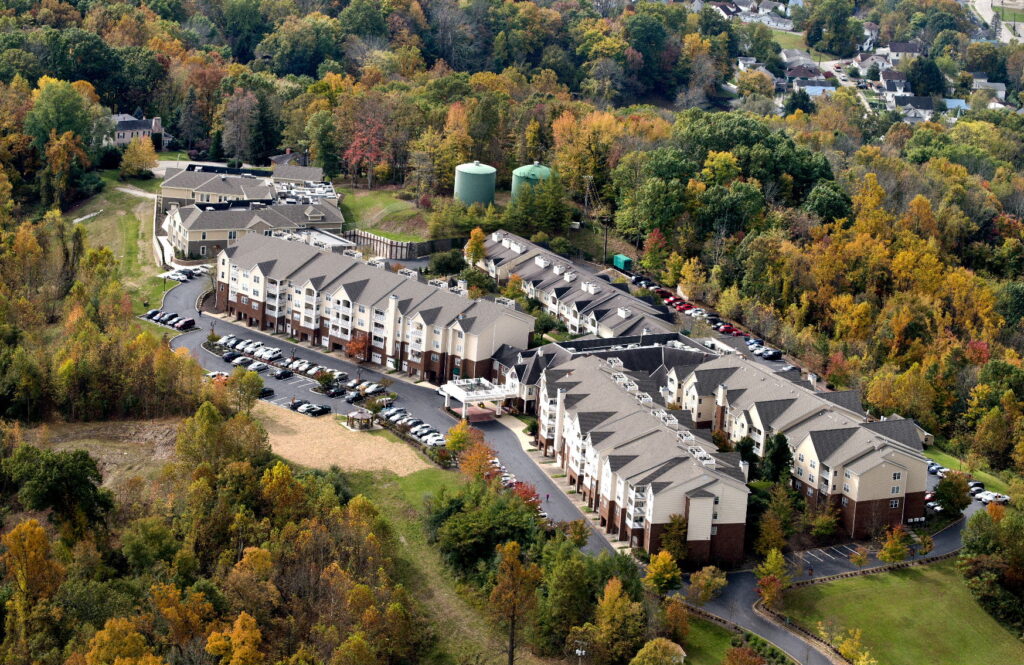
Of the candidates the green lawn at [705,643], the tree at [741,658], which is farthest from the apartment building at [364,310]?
the tree at [741,658]

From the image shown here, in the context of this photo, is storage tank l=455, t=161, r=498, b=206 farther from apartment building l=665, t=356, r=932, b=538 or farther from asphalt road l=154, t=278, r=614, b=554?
apartment building l=665, t=356, r=932, b=538

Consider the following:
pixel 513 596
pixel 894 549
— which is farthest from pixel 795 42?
pixel 513 596

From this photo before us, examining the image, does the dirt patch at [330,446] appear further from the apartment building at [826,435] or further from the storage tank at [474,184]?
the storage tank at [474,184]

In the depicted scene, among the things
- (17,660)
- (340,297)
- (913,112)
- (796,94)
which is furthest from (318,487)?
(913,112)

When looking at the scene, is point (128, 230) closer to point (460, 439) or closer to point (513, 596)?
point (460, 439)

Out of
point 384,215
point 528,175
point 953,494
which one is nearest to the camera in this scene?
point 953,494

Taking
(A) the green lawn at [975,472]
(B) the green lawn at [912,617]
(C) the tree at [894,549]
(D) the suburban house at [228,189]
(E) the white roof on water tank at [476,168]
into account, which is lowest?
(B) the green lawn at [912,617]
